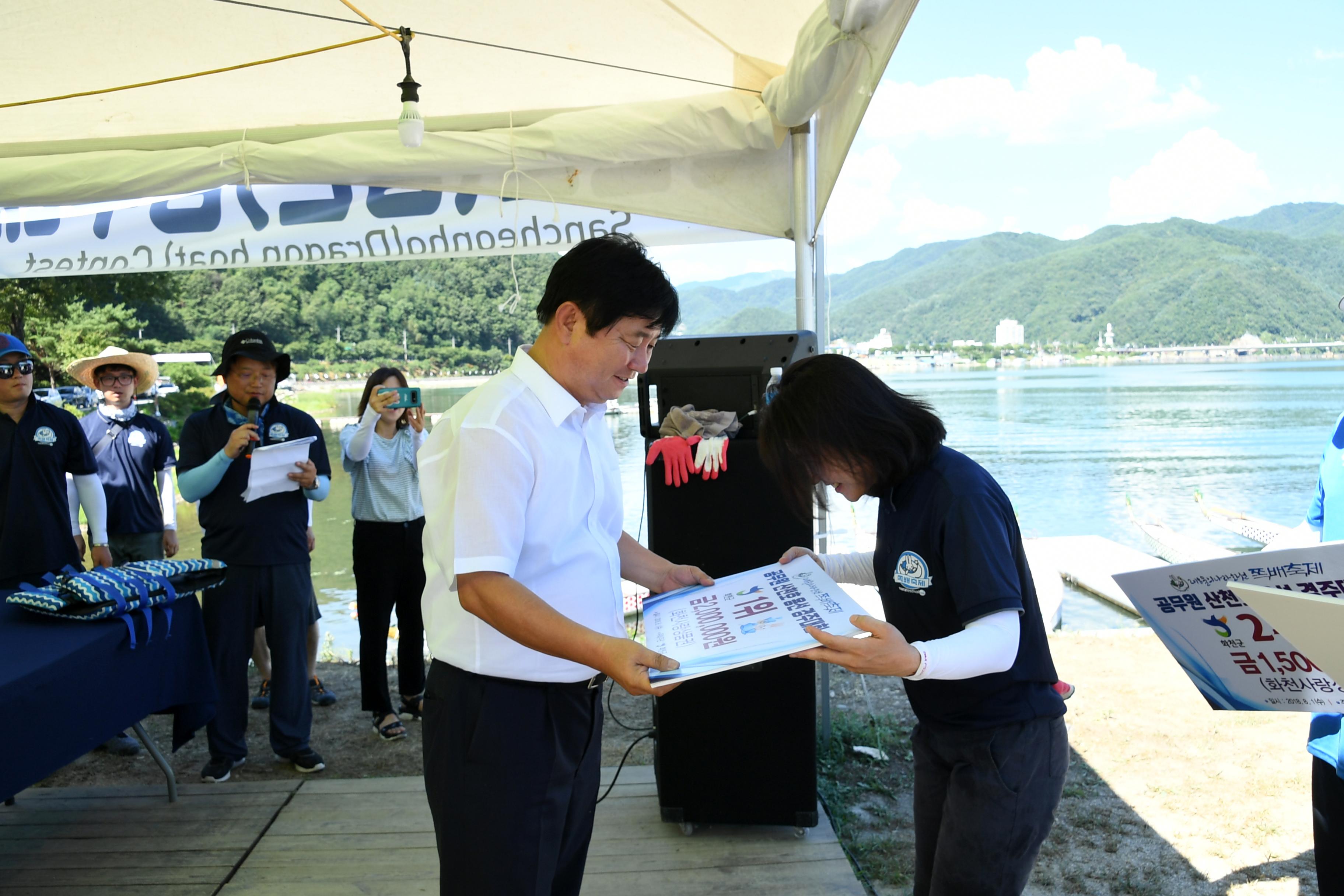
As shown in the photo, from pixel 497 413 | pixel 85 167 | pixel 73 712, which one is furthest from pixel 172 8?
pixel 497 413

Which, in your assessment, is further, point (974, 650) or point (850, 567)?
point (850, 567)

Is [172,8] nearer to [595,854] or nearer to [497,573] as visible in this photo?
[497,573]

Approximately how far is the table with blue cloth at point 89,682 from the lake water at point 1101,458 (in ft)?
5.43

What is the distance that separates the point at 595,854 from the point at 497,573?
6.15 feet

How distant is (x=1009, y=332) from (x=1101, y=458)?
37.2 meters

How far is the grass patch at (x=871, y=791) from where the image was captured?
271 centimetres

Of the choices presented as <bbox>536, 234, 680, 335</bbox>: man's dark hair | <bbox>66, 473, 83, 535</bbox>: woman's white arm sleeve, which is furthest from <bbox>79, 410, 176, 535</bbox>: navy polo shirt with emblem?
<bbox>536, 234, 680, 335</bbox>: man's dark hair

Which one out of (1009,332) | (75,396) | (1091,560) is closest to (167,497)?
(1091,560)

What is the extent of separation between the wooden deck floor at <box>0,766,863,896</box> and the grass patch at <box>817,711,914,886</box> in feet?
0.47

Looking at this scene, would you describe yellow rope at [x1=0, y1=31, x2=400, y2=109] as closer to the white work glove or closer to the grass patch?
the white work glove

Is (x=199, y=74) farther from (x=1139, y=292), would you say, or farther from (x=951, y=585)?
(x=1139, y=292)

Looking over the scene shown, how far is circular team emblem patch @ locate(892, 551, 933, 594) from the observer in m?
1.39

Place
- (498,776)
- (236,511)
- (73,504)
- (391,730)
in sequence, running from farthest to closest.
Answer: (73,504) < (391,730) < (236,511) < (498,776)

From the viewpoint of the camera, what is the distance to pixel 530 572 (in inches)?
50.6
